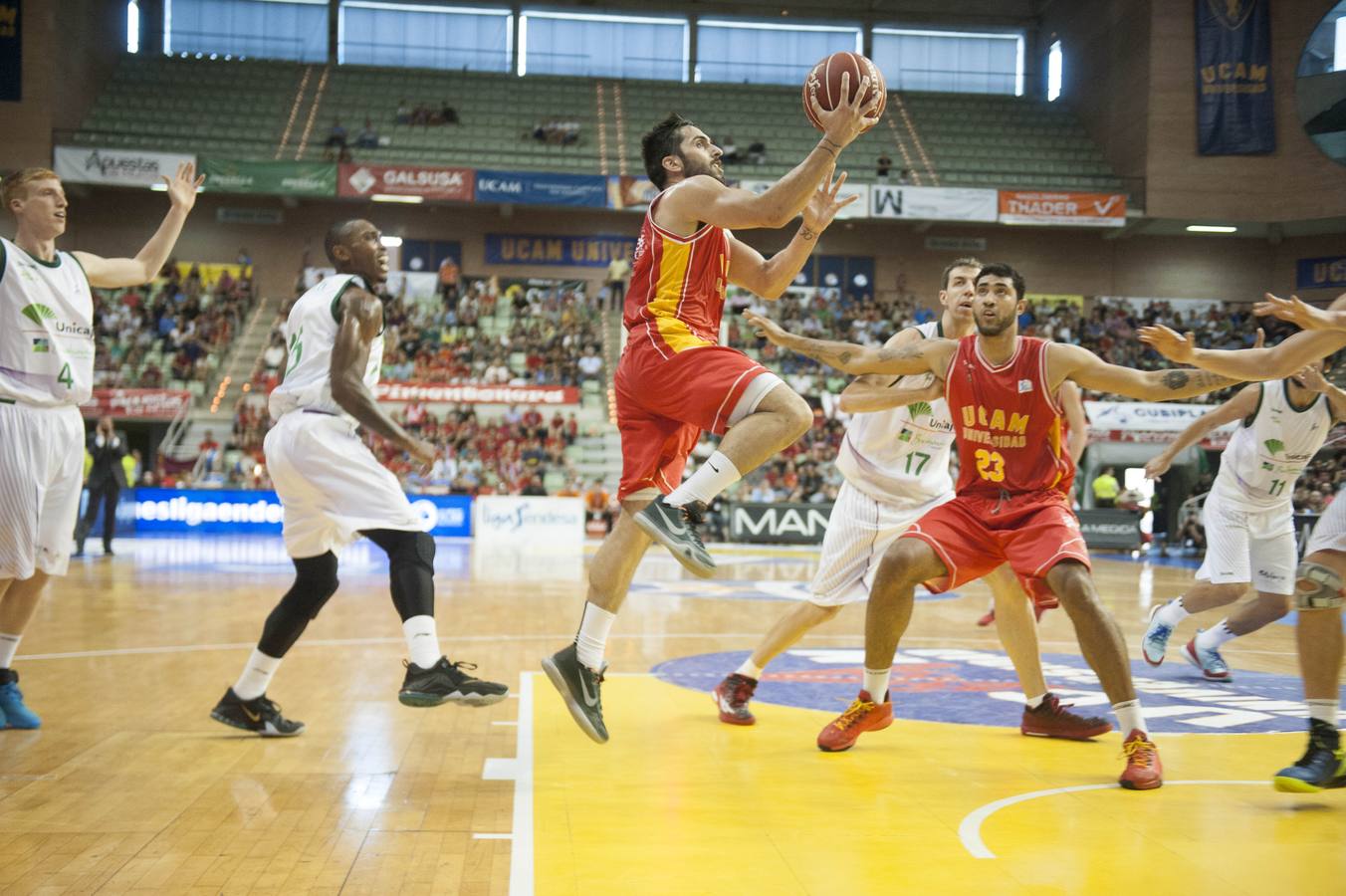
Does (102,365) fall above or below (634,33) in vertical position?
below

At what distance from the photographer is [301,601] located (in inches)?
197

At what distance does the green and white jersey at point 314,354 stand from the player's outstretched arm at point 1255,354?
126 inches

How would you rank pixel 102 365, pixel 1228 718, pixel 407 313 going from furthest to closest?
1. pixel 407 313
2. pixel 102 365
3. pixel 1228 718

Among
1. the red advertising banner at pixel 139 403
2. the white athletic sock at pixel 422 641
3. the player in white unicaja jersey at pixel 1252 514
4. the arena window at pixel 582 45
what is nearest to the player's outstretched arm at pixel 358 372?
the white athletic sock at pixel 422 641

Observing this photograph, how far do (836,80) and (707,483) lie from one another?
1.55m

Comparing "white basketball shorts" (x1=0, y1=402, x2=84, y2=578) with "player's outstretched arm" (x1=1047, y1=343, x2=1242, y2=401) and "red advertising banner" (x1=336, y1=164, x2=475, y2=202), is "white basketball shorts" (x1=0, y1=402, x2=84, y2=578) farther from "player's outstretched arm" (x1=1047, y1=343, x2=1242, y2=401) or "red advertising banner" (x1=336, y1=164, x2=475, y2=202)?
"red advertising banner" (x1=336, y1=164, x2=475, y2=202)

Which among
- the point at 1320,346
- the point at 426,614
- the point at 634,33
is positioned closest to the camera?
the point at 1320,346

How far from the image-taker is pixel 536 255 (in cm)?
3238

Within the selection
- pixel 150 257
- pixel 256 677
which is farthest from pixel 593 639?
pixel 150 257

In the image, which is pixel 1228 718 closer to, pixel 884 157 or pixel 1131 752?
pixel 1131 752

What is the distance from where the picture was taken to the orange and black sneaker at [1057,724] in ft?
17.6

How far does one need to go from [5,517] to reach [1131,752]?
470 centimetres

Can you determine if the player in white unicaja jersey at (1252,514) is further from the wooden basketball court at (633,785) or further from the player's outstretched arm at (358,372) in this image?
the player's outstretched arm at (358,372)

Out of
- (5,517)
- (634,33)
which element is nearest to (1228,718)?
(5,517)
